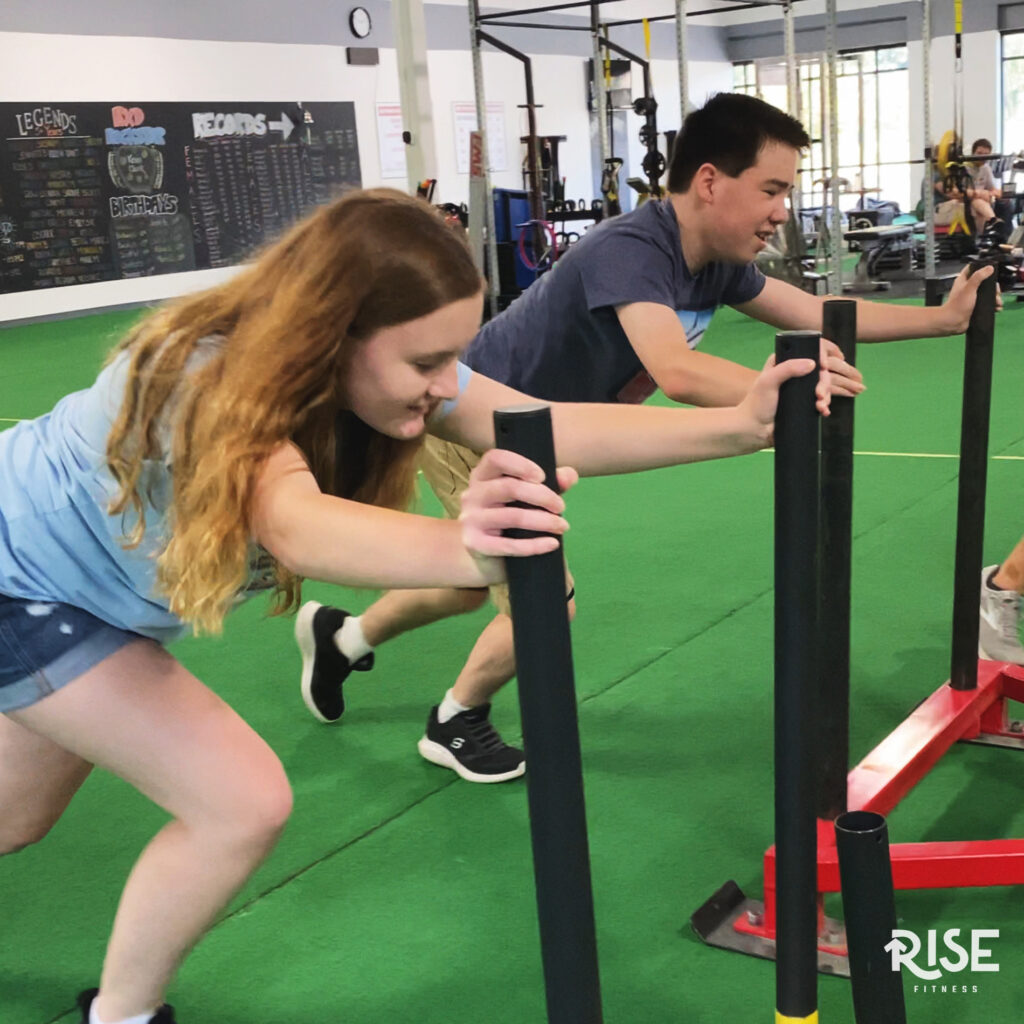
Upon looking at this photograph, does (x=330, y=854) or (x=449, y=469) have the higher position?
(x=449, y=469)

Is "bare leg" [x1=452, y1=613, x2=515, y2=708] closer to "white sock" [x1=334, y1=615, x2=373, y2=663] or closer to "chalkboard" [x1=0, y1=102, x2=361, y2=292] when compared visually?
"white sock" [x1=334, y1=615, x2=373, y2=663]

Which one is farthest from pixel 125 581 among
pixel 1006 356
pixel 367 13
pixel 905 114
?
pixel 905 114

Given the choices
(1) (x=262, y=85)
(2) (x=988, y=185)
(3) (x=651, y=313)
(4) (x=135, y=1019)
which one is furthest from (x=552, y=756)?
(1) (x=262, y=85)

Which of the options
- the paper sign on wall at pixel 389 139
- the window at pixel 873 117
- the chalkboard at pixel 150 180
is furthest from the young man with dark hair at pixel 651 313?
the window at pixel 873 117

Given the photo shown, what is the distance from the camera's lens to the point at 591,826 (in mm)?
2432

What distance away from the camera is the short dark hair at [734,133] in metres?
2.37

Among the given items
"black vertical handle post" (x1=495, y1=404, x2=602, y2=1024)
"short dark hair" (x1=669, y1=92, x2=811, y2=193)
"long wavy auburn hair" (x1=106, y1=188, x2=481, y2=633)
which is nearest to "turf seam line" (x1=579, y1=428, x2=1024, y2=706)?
"short dark hair" (x1=669, y1=92, x2=811, y2=193)

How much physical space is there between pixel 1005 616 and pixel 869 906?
191 centimetres

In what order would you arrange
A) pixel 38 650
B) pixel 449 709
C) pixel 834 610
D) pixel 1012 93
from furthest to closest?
pixel 1012 93, pixel 449 709, pixel 834 610, pixel 38 650

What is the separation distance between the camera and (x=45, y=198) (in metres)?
12.6

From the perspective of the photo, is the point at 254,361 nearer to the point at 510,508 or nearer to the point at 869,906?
the point at 510,508

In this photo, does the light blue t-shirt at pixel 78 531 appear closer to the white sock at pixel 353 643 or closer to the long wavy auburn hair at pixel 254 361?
the long wavy auburn hair at pixel 254 361

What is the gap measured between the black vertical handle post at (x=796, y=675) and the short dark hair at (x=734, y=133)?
104cm

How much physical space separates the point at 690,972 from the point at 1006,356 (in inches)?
238
